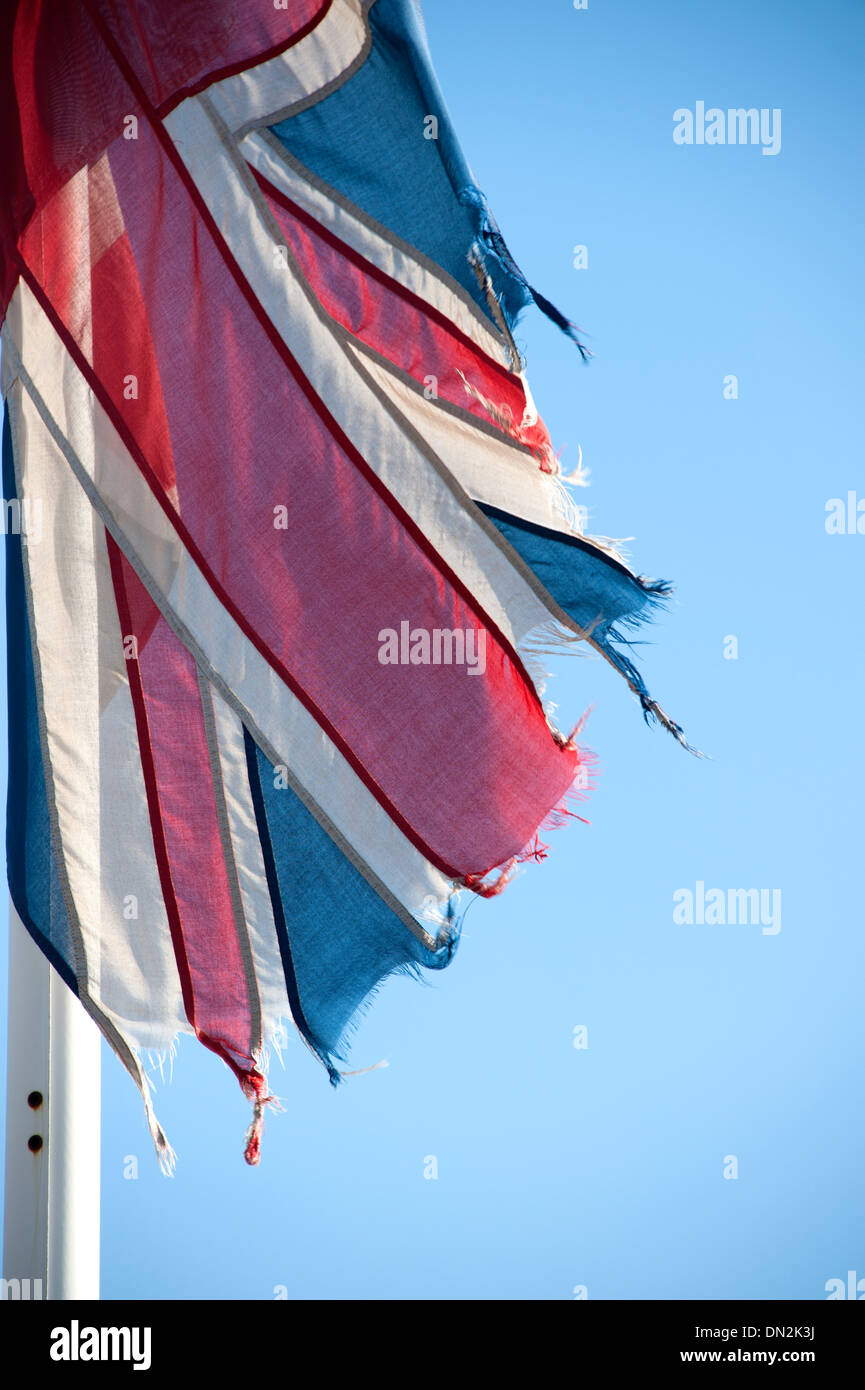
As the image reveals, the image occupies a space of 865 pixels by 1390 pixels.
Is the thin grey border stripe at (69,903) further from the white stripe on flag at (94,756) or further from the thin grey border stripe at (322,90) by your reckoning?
the thin grey border stripe at (322,90)

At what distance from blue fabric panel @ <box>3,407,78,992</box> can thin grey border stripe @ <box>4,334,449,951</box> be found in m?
0.15

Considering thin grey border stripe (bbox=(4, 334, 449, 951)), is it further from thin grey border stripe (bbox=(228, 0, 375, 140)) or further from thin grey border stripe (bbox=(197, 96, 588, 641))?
thin grey border stripe (bbox=(228, 0, 375, 140))

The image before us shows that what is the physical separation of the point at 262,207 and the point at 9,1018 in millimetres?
1441

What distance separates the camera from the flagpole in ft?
6.60

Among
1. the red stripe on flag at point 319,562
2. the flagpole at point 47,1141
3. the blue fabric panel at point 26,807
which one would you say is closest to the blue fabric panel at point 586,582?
the red stripe on flag at point 319,562

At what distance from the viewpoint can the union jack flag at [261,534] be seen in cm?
193

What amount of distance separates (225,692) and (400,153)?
0.95 m

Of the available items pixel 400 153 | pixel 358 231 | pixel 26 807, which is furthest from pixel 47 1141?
pixel 400 153

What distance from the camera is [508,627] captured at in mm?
1968

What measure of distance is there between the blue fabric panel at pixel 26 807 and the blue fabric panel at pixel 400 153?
82cm

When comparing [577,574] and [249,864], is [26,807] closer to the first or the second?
[249,864]
